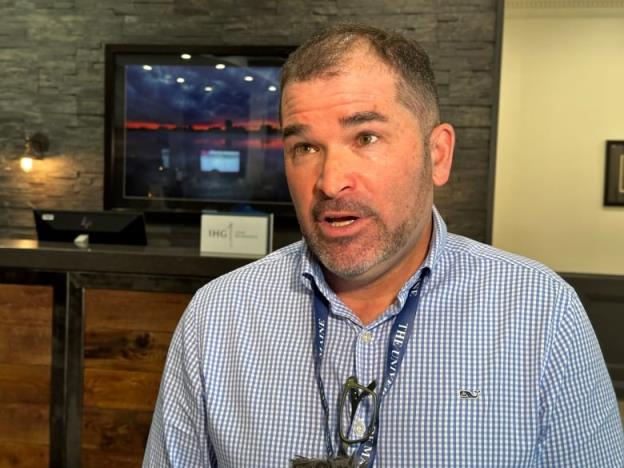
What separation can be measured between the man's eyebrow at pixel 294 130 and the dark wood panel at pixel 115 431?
152 cm

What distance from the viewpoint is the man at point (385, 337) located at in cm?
99

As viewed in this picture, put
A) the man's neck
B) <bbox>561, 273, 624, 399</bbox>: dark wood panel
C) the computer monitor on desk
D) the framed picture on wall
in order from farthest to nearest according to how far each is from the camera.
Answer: the framed picture on wall
<bbox>561, 273, 624, 399</bbox>: dark wood panel
the computer monitor on desk
the man's neck

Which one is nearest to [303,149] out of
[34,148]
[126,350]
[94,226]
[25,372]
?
[126,350]

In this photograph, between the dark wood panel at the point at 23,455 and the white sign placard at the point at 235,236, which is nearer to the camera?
the dark wood panel at the point at 23,455

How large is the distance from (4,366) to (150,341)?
1.79 ft

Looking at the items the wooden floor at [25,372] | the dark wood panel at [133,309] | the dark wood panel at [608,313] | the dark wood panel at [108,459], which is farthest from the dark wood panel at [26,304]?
the dark wood panel at [608,313]

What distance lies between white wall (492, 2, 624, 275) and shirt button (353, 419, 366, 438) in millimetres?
4622

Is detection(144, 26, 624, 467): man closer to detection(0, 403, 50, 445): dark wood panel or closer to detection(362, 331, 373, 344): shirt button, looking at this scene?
detection(362, 331, 373, 344): shirt button

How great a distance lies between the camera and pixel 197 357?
3.70 feet

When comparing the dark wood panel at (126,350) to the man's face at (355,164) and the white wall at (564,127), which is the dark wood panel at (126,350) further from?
the white wall at (564,127)

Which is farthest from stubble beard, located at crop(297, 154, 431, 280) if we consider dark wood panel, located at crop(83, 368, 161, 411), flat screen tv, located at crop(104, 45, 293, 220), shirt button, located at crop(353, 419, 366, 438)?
flat screen tv, located at crop(104, 45, 293, 220)

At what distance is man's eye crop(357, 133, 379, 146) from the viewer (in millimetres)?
1012

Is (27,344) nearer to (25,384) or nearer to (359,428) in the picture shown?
Result: (25,384)

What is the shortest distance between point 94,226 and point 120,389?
2.33 ft
